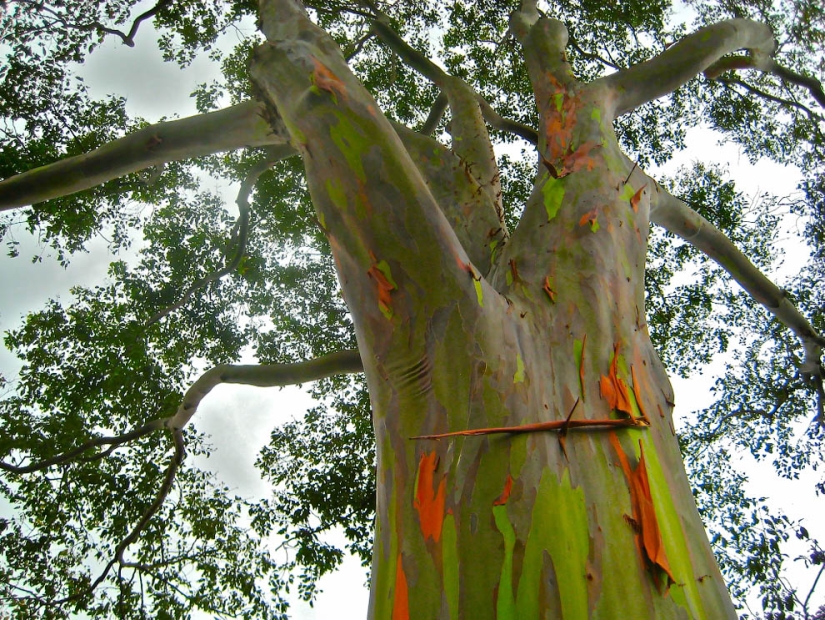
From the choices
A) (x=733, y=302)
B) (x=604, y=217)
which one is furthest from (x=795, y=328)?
(x=604, y=217)

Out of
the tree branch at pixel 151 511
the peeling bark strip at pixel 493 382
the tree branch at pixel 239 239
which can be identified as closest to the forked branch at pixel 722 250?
the peeling bark strip at pixel 493 382

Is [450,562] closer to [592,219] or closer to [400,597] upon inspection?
[400,597]

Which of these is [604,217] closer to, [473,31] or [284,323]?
[284,323]

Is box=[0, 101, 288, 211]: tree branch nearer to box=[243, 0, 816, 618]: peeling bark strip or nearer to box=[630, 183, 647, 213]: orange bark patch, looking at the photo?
box=[243, 0, 816, 618]: peeling bark strip

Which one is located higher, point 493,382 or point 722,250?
point 722,250

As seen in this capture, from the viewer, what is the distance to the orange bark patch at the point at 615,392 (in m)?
1.62

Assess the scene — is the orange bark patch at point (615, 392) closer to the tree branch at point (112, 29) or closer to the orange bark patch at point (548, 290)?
the orange bark patch at point (548, 290)

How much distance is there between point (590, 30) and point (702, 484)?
5.74 m

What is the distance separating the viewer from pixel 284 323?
6934mm

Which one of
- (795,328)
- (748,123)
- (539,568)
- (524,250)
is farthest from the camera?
(748,123)

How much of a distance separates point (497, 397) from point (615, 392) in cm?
39

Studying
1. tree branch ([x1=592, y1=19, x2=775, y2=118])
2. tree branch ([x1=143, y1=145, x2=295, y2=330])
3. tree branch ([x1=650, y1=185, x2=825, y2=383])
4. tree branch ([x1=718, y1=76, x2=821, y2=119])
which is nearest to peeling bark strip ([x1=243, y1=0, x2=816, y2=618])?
tree branch ([x1=650, y1=185, x2=825, y2=383])

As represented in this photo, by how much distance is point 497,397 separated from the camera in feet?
4.99

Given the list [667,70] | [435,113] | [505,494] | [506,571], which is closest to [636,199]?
[667,70]
